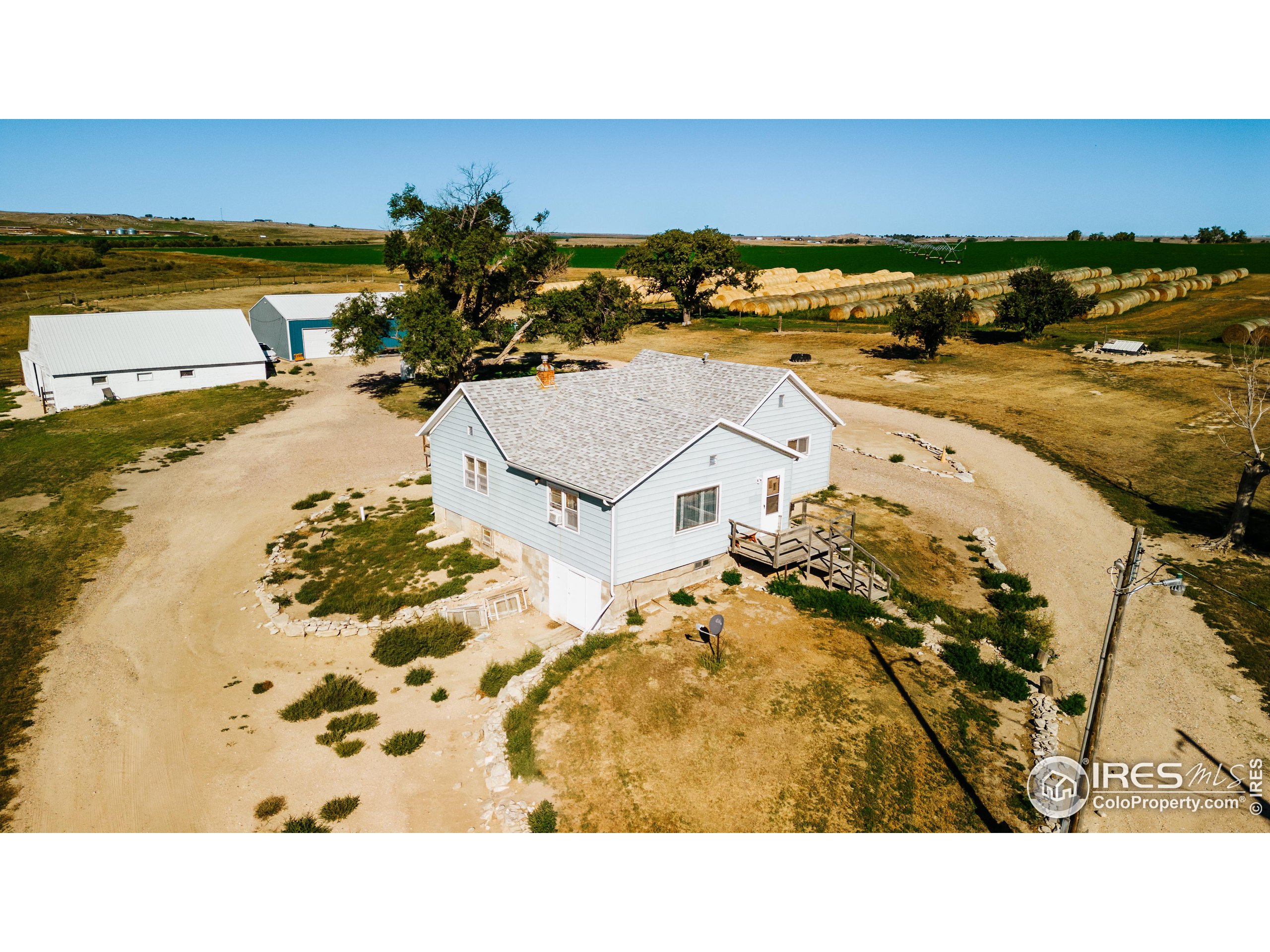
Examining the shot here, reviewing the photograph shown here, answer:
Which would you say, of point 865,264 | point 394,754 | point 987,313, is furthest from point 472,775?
point 865,264

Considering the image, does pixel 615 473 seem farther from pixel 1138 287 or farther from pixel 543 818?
pixel 1138 287

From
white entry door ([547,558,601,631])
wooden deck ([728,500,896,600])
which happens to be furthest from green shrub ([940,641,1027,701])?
white entry door ([547,558,601,631])

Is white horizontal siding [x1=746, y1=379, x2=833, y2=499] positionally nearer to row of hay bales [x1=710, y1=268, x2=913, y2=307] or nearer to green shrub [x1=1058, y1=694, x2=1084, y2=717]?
green shrub [x1=1058, y1=694, x2=1084, y2=717]

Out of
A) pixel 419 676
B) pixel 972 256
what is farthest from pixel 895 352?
pixel 972 256

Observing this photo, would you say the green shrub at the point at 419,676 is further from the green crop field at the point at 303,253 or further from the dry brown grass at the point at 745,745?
the green crop field at the point at 303,253

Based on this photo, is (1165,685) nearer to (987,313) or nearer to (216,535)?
(216,535)

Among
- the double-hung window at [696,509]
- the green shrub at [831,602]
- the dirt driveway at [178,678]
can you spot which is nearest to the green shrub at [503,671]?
the dirt driveway at [178,678]
